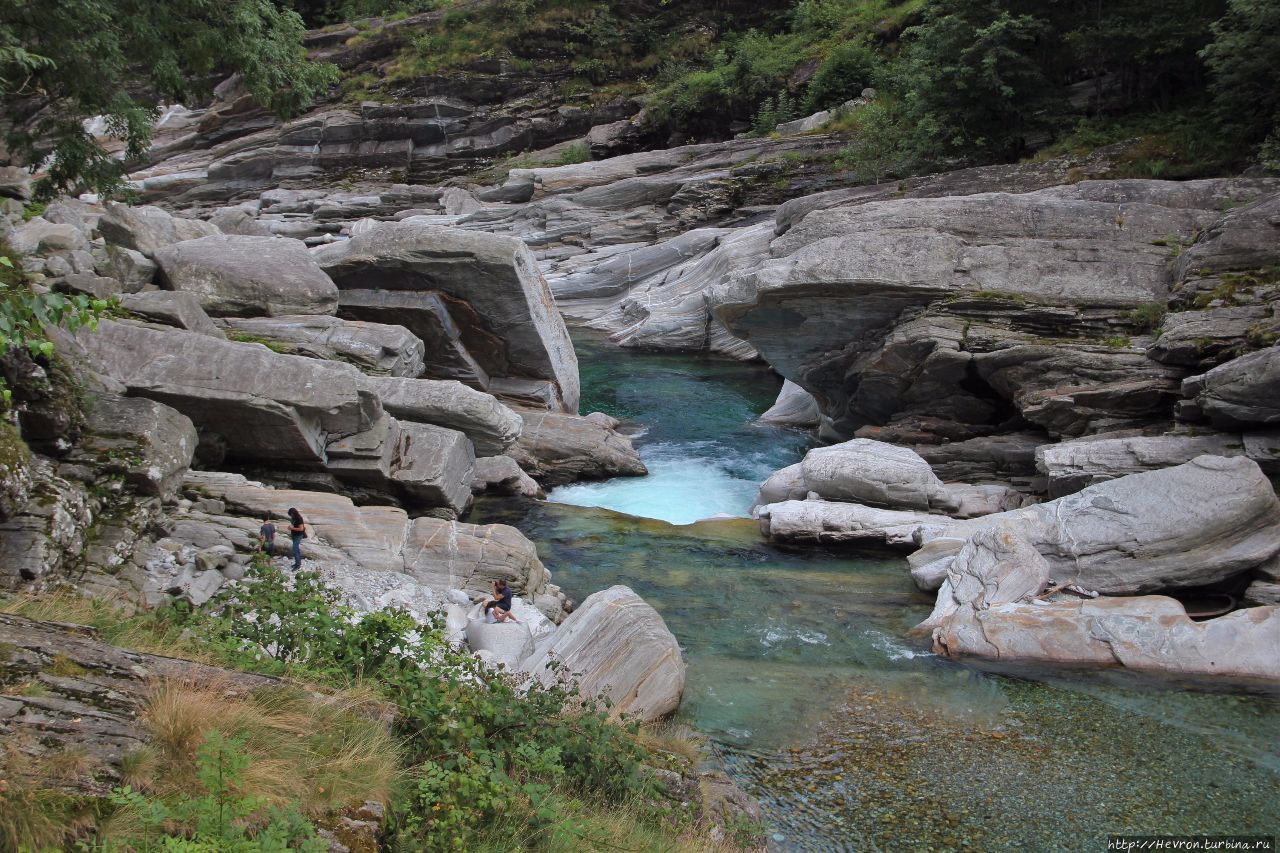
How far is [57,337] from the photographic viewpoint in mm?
11484

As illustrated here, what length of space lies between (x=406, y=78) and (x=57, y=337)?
44.9 meters

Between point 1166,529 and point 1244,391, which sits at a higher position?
point 1244,391

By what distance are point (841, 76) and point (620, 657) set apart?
36.2 m

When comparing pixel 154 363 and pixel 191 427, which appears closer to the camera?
pixel 191 427

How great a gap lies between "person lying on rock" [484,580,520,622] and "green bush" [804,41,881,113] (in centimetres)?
3407

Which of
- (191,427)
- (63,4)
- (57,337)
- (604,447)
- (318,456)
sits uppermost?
(63,4)

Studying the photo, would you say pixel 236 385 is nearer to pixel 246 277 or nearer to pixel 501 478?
pixel 246 277

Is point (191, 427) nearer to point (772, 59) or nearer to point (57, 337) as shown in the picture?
point (57, 337)

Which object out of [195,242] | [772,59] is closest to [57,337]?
[195,242]

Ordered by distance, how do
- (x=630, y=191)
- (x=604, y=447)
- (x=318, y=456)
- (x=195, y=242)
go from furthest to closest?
(x=630, y=191) < (x=604, y=447) < (x=195, y=242) < (x=318, y=456)

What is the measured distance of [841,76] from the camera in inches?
1550

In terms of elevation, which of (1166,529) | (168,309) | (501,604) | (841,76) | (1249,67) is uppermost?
(841,76)

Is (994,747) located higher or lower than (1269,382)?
lower

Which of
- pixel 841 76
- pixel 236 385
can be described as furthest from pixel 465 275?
pixel 841 76
